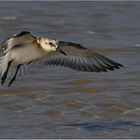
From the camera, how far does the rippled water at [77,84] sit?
865cm

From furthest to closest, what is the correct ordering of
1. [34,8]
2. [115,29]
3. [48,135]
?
[34,8] < [115,29] < [48,135]

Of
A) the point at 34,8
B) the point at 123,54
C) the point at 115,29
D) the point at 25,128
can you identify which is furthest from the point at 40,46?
the point at 34,8

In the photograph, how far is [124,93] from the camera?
10.1 meters

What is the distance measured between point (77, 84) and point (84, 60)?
1255 mm

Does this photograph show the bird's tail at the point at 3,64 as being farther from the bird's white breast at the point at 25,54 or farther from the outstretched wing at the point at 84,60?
the outstretched wing at the point at 84,60

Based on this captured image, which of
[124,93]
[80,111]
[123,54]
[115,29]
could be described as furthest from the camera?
[115,29]

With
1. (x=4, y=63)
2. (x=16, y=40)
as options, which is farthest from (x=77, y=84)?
(x=16, y=40)

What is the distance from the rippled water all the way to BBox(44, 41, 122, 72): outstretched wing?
55 centimetres

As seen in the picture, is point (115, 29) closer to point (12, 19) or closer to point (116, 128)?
point (12, 19)

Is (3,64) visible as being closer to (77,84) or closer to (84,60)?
(84,60)

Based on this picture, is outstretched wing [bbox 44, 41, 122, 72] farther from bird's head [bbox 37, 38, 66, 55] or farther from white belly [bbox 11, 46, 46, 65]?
white belly [bbox 11, 46, 46, 65]

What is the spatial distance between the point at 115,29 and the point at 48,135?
18.0ft

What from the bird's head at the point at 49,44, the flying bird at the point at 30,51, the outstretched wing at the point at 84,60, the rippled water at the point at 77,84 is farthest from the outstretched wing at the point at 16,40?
the rippled water at the point at 77,84

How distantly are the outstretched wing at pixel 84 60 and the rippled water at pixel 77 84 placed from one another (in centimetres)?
55
